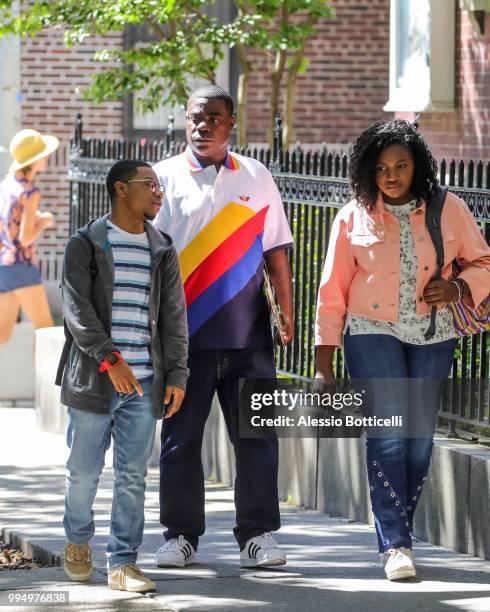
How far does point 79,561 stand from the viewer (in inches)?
257

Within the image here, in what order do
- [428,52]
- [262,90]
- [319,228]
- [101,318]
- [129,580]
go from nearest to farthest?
[101,318], [129,580], [319,228], [428,52], [262,90]

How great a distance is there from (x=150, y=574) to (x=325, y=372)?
1090mm

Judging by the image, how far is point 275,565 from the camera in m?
6.81

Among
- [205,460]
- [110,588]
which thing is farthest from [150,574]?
[205,460]

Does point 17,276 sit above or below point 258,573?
above

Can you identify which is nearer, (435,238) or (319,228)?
(435,238)

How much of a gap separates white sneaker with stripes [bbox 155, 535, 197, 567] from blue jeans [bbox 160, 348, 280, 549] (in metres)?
0.04

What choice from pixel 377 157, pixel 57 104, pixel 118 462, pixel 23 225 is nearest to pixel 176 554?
pixel 118 462

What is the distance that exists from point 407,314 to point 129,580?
4.92 ft

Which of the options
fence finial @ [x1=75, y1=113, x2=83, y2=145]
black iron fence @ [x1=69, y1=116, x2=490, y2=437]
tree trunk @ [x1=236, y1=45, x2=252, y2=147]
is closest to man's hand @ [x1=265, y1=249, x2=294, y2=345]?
black iron fence @ [x1=69, y1=116, x2=490, y2=437]

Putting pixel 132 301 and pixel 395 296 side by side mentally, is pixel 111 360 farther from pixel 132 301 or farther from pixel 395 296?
pixel 395 296

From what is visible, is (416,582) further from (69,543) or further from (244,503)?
(69,543)

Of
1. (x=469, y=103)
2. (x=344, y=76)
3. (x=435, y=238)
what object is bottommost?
(x=435, y=238)

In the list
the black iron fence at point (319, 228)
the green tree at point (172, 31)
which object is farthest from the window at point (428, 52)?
the black iron fence at point (319, 228)
